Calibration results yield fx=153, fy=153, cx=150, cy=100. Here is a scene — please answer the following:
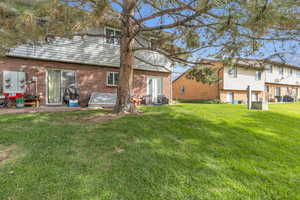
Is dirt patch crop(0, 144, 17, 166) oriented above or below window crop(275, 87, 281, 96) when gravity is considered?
→ below

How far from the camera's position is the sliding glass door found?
8648 mm

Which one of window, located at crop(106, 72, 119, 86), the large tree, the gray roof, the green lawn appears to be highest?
the gray roof

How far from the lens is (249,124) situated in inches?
196

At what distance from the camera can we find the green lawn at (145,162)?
1.88 metres

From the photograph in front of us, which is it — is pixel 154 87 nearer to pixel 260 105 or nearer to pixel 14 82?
pixel 260 105

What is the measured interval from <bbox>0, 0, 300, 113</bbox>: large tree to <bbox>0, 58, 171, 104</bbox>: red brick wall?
4253mm

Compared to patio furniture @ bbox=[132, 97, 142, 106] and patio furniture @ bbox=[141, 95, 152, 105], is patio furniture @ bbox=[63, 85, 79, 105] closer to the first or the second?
patio furniture @ bbox=[132, 97, 142, 106]

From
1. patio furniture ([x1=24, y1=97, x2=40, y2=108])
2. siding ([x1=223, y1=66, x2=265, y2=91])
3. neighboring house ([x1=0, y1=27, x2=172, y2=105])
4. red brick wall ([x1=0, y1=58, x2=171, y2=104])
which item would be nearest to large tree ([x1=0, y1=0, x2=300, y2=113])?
neighboring house ([x1=0, y1=27, x2=172, y2=105])

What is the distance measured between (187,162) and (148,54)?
10043 millimetres

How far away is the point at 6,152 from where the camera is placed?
2764 millimetres

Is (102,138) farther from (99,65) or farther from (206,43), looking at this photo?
(99,65)

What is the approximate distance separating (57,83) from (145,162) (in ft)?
27.7

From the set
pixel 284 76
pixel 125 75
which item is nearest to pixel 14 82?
pixel 125 75

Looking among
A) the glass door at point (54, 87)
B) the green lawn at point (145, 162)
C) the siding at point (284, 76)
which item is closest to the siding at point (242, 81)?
the siding at point (284, 76)
